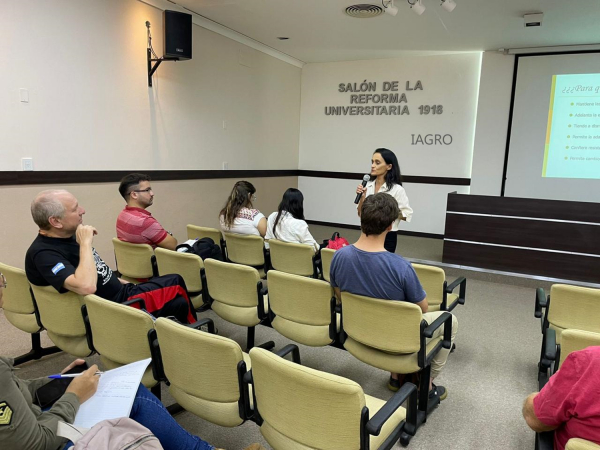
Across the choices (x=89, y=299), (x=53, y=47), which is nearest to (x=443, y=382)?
(x=89, y=299)

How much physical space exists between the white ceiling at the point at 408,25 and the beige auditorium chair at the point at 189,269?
3638 millimetres

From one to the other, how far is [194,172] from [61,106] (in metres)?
2.04

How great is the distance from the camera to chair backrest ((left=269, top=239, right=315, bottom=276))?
3531 millimetres

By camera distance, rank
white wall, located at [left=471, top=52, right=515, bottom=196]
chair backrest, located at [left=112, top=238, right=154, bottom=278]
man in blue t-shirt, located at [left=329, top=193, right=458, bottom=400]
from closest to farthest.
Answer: man in blue t-shirt, located at [left=329, top=193, right=458, bottom=400] → chair backrest, located at [left=112, top=238, right=154, bottom=278] → white wall, located at [left=471, top=52, right=515, bottom=196]

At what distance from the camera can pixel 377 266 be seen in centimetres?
215

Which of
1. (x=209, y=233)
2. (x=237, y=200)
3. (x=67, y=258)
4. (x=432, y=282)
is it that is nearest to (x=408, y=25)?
(x=237, y=200)

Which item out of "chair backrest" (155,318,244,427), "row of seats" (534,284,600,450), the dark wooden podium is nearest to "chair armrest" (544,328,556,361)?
"row of seats" (534,284,600,450)

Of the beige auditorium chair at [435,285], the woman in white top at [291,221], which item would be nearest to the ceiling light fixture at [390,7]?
the woman in white top at [291,221]

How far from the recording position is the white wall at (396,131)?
7352 mm

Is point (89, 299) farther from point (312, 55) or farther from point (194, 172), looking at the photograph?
point (312, 55)

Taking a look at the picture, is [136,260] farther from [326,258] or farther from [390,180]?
[390,180]

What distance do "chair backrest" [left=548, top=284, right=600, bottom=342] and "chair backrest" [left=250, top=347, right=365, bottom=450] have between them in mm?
1766

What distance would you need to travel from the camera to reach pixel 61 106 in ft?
13.8

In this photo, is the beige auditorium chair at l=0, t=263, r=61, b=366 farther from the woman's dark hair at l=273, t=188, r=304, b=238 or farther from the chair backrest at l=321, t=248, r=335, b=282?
the chair backrest at l=321, t=248, r=335, b=282
